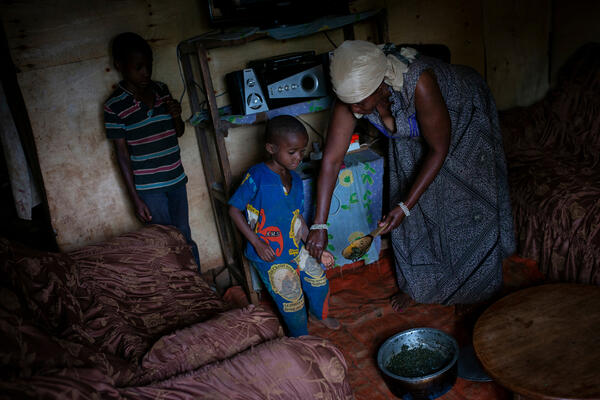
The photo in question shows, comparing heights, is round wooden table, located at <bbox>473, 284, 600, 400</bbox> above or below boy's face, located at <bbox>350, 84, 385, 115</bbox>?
below

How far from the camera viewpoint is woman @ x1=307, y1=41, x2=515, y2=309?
1.90 metres

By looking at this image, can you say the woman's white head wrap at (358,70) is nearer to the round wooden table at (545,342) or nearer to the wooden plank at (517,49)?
the round wooden table at (545,342)

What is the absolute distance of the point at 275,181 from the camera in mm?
2000

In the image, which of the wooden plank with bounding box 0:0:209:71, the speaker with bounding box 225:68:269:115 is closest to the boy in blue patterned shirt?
Result: the speaker with bounding box 225:68:269:115

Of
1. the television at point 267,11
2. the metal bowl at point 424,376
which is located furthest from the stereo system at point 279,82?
the metal bowl at point 424,376

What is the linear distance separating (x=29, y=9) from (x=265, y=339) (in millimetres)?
2041

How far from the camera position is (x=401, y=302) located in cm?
245

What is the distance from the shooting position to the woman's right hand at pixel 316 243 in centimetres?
201

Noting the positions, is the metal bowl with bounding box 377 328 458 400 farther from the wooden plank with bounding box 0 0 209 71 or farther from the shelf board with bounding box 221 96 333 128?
the wooden plank with bounding box 0 0 209 71

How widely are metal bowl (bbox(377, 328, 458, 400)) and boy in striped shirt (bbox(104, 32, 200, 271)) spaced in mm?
1419

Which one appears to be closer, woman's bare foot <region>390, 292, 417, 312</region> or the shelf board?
the shelf board

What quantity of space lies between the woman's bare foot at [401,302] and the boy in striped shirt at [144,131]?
1.37 metres

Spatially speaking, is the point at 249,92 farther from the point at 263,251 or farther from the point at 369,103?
the point at 263,251

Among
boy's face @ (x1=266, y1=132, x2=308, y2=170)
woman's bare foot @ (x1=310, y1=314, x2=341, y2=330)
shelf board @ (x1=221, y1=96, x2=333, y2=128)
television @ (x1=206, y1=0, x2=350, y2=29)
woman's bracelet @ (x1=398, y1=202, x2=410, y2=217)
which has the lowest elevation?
woman's bare foot @ (x1=310, y1=314, x2=341, y2=330)
